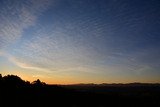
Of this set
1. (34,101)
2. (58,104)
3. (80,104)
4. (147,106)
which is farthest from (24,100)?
(147,106)

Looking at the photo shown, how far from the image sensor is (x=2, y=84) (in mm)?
40438

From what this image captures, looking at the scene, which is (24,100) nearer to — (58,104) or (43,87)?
(58,104)

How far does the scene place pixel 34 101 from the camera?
120 feet

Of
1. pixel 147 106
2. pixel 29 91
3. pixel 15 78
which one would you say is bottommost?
pixel 147 106

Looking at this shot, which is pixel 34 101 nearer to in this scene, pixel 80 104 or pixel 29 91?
pixel 29 91

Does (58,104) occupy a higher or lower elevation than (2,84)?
lower

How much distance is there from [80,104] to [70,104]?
6.21 ft

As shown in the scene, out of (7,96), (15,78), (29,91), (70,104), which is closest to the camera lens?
(7,96)

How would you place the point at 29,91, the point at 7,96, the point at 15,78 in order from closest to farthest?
the point at 7,96 → the point at 29,91 → the point at 15,78

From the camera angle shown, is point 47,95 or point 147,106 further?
point 147,106

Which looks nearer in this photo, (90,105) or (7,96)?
(7,96)

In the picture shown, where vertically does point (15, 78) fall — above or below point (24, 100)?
above

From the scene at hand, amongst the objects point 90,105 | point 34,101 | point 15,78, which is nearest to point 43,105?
point 34,101

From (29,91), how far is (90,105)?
36.8 ft
